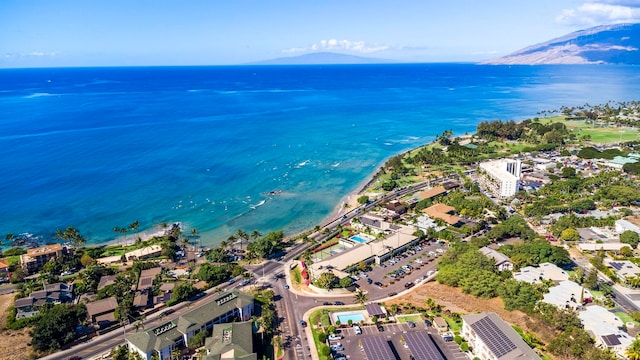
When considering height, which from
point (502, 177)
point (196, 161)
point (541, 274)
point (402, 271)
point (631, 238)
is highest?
point (196, 161)

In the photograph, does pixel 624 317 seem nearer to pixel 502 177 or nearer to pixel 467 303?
pixel 467 303

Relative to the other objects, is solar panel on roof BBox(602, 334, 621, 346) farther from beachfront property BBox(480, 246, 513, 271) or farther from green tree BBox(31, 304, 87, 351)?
green tree BBox(31, 304, 87, 351)

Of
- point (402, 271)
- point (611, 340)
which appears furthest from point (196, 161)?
point (611, 340)

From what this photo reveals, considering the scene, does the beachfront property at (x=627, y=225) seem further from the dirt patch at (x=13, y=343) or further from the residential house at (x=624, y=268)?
the dirt patch at (x=13, y=343)

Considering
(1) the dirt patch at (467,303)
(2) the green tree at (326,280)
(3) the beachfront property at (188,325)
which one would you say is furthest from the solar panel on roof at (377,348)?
(3) the beachfront property at (188,325)

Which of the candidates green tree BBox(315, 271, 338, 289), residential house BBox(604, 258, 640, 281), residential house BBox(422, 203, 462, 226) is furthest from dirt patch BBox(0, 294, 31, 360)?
residential house BBox(604, 258, 640, 281)
